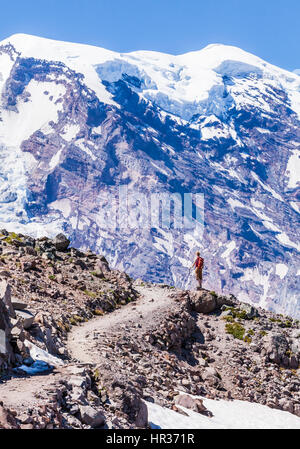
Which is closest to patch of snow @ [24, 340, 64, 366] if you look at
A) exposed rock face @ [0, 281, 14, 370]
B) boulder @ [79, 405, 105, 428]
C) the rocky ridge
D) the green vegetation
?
the rocky ridge

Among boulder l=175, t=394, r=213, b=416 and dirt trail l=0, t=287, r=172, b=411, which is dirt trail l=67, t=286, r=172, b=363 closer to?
dirt trail l=0, t=287, r=172, b=411

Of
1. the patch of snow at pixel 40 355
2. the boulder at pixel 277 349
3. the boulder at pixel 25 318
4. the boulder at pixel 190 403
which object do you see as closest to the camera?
the patch of snow at pixel 40 355

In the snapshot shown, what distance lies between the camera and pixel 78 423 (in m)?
16.1

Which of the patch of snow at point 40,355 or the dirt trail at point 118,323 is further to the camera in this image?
the dirt trail at point 118,323

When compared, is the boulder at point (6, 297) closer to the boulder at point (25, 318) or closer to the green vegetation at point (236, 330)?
the boulder at point (25, 318)

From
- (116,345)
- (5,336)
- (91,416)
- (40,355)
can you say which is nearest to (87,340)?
(116,345)

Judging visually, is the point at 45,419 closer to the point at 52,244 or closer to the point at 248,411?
the point at 248,411

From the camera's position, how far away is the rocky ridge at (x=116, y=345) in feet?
57.9

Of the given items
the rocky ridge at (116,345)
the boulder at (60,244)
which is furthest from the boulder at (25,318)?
the boulder at (60,244)

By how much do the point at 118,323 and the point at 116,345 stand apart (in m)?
4.67

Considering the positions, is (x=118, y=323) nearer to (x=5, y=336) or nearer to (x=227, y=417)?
(x=227, y=417)

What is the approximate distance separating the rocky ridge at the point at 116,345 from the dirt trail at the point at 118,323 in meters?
0.07
